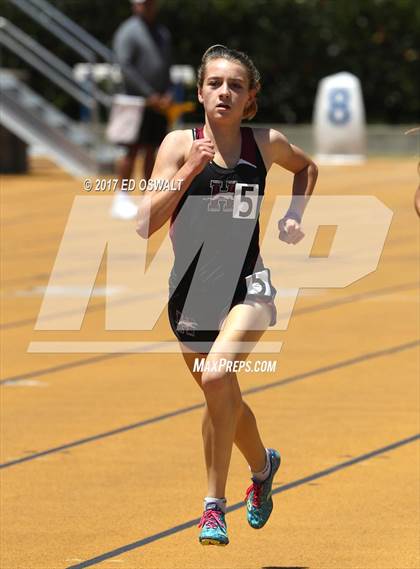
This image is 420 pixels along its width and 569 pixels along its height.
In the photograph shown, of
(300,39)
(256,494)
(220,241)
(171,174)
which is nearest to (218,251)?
(220,241)

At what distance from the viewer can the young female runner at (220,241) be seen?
6004 millimetres

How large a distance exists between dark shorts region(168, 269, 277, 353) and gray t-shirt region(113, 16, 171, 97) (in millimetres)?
12543

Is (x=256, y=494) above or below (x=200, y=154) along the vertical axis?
below

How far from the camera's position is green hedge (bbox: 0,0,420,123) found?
31.4 metres

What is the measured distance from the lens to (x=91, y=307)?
1266cm

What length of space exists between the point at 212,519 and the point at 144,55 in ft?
43.9

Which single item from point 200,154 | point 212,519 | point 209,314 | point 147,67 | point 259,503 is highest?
point 200,154

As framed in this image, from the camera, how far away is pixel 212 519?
5.91m

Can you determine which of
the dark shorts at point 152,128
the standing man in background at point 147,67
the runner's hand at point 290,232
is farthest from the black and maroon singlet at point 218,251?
the dark shorts at point 152,128

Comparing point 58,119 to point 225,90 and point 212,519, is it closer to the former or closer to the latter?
point 225,90

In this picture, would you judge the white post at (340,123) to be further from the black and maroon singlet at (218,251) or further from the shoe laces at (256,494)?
the black and maroon singlet at (218,251)

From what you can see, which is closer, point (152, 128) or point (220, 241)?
point (220, 241)

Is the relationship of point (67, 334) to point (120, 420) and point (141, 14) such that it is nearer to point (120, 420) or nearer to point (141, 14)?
point (120, 420)

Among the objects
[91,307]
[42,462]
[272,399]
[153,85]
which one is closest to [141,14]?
[153,85]
